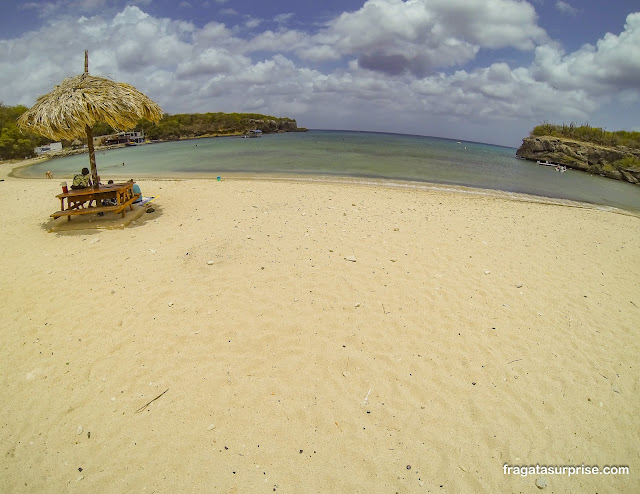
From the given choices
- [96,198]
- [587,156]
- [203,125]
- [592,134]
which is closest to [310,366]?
[96,198]

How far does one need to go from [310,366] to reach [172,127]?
9349 centimetres

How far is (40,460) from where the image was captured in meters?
2.89

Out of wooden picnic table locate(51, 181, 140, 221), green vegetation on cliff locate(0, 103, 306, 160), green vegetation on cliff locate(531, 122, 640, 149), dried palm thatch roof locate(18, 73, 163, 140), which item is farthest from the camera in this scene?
green vegetation on cliff locate(531, 122, 640, 149)

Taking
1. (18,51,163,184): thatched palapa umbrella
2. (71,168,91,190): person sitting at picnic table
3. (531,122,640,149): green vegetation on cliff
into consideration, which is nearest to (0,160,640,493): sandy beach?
(71,168,91,190): person sitting at picnic table

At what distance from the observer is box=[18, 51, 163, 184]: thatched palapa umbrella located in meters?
7.71

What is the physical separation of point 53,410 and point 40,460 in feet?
1.83

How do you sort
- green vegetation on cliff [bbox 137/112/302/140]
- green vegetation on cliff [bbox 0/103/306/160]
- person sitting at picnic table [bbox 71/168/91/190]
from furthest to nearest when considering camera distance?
green vegetation on cliff [bbox 137/112/302/140] < green vegetation on cliff [bbox 0/103/306/160] < person sitting at picnic table [bbox 71/168/91/190]

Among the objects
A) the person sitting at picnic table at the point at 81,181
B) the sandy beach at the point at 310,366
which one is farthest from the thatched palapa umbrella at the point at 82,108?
the sandy beach at the point at 310,366

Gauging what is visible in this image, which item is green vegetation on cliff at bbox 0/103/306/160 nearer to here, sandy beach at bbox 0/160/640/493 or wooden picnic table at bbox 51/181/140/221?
wooden picnic table at bbox 51/181/140/221

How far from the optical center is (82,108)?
768 centimetres

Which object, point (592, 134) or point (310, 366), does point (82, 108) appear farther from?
point (592, 134)

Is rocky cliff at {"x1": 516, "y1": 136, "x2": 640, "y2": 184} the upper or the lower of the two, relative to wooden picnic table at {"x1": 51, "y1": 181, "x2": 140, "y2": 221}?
upper

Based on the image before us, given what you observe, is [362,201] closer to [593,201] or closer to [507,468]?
[507,468]

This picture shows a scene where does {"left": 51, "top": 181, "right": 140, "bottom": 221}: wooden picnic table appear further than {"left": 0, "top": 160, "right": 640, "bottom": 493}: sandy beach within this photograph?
Yes
